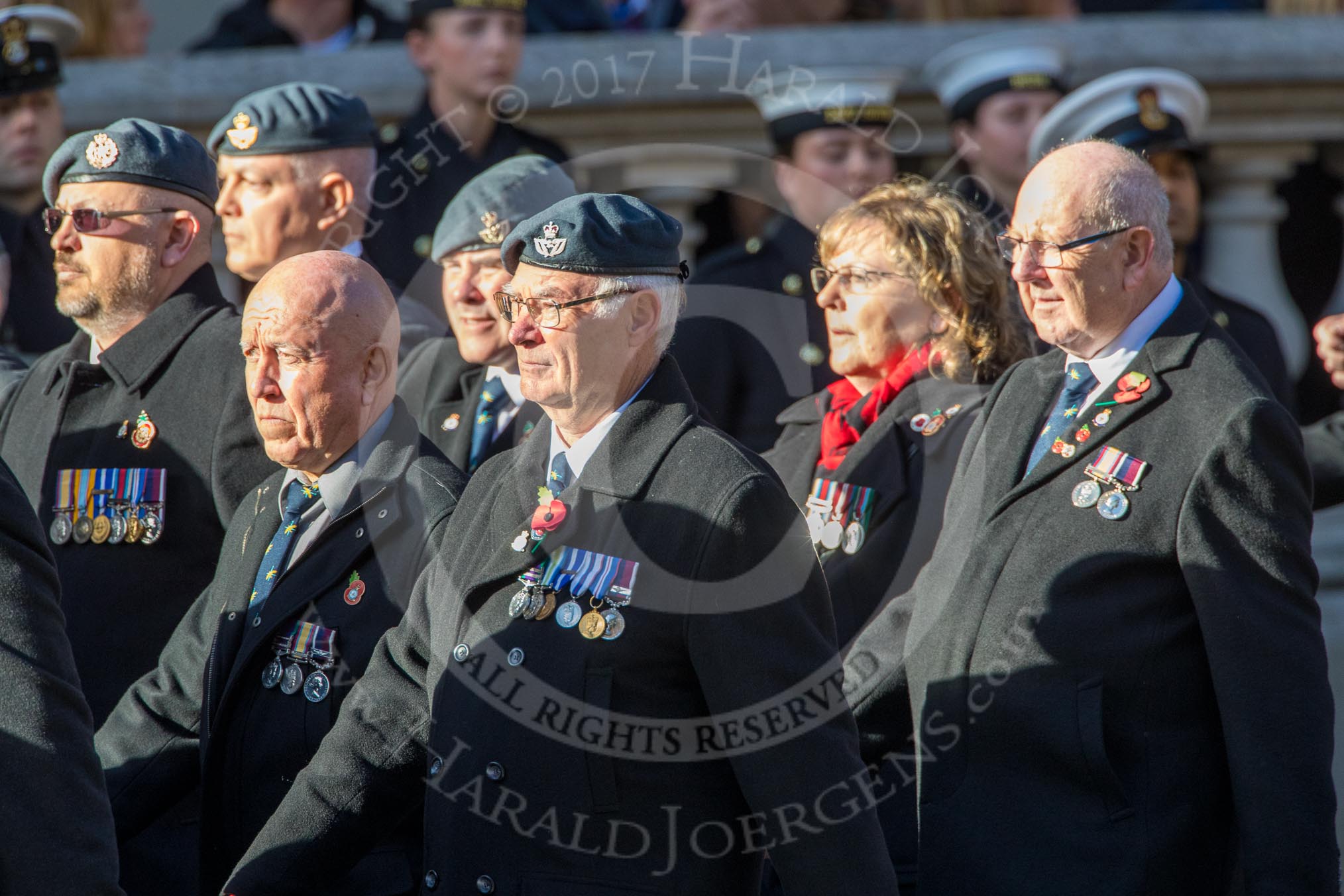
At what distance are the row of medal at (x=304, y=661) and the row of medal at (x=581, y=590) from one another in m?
0.53

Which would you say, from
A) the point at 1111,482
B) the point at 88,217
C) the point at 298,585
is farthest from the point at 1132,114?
the point at 298,585

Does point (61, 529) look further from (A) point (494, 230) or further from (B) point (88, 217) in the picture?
(A) point (494, 230)

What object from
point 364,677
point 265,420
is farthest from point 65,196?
point 364,677

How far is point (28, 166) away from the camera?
20.2 feet

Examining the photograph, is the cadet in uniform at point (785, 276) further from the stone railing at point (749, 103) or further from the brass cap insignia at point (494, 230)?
the brass cap insignia at point (494, 230)

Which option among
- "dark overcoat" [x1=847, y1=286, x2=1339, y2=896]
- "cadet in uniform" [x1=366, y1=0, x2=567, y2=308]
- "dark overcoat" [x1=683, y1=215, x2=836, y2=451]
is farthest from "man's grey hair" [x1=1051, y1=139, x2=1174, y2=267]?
"cadet in uniform" [x1=366, y1=0, x2=567, y2=308]

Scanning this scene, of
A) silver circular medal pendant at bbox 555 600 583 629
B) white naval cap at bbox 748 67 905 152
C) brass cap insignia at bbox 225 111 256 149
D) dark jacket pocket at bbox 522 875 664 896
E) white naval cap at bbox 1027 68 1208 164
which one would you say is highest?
white naval cap at bbox 1027 68 1208 164

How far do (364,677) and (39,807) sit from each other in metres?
0.94

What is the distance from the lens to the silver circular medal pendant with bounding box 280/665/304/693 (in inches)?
139

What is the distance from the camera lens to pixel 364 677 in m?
3.42

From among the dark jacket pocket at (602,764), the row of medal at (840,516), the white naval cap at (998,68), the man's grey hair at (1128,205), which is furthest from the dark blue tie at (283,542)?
the white naval cap at (998,68)

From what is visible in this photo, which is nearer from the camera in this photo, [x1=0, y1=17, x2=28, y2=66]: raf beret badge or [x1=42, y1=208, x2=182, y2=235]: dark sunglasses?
[x1=42, y1=208, x2=182, y2=235]: dark sunglasses

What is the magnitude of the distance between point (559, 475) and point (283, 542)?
2.27 ft

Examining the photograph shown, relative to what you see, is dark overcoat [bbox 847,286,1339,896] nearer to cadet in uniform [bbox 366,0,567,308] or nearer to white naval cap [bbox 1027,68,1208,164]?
white naval cap [bbox 1027,68,1208,164]
